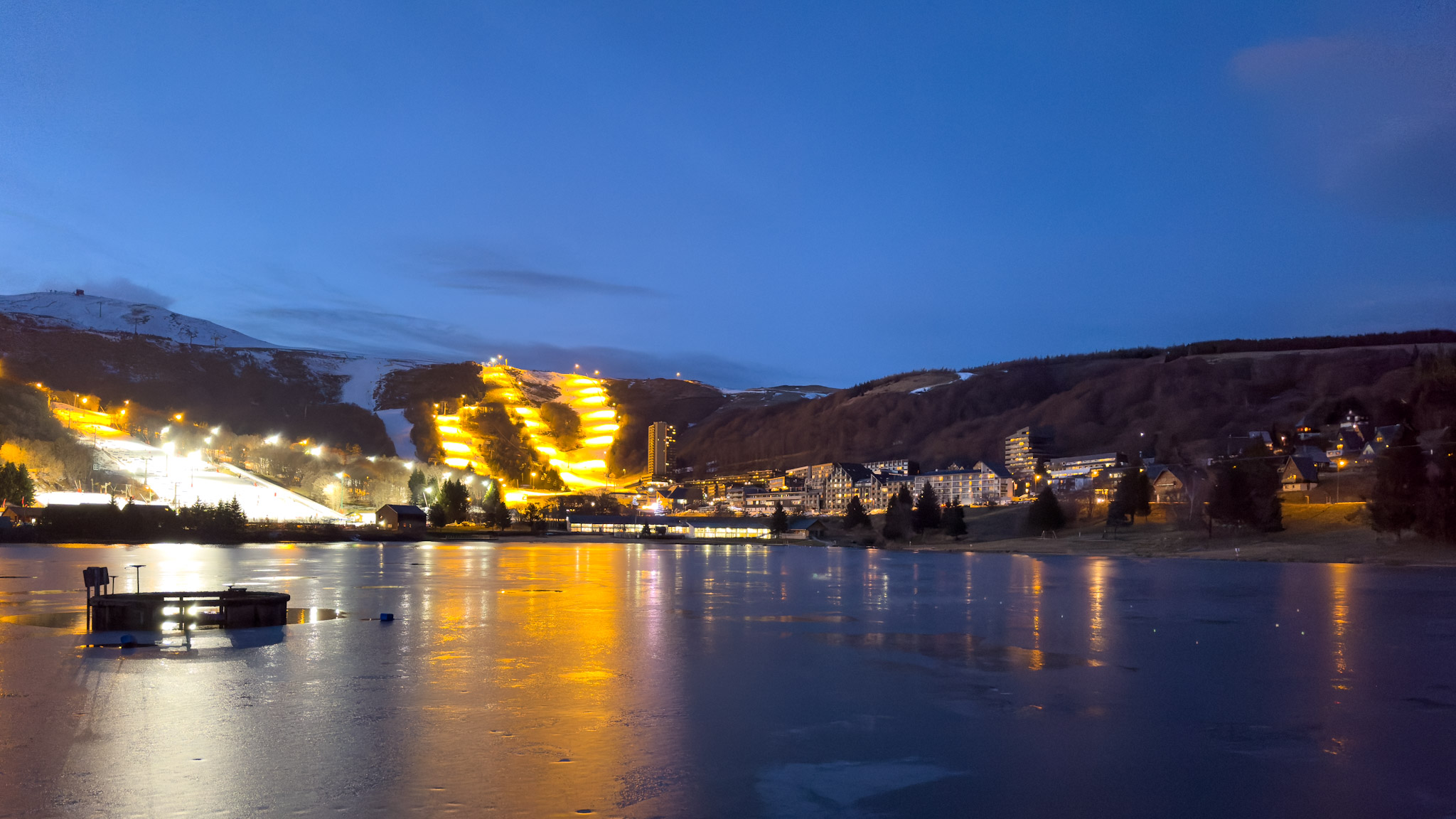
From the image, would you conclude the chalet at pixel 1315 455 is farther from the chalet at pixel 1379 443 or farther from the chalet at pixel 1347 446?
the chalet at pixel 1379 443

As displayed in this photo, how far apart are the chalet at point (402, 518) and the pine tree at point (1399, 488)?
77865mm

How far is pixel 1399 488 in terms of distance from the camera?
48.3 meters

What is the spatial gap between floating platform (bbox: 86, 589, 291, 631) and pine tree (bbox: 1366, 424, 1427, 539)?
51606mm

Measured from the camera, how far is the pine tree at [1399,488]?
4769 centimetres

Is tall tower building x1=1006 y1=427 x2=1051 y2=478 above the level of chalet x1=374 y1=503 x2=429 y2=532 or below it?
above

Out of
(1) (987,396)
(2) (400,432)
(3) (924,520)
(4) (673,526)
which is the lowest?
(4) (673,526)

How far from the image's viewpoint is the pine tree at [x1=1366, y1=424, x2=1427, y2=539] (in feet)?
156

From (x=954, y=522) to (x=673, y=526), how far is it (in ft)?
172

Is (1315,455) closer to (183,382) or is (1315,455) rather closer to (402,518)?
(402,518)

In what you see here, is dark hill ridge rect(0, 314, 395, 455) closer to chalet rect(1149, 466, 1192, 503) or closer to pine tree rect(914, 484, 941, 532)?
pine tree rect(914, 484, 941, 532)

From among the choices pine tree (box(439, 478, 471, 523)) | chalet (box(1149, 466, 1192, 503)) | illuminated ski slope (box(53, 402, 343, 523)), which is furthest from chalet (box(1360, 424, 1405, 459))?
illuminated ski slope (box(53, 402, 343, 523))

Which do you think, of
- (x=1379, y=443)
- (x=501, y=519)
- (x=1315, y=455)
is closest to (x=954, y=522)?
(x=1379, y=443)

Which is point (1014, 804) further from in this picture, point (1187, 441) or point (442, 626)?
point (1187, 441)

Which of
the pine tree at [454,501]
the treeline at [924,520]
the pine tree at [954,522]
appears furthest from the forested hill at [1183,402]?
the pine tree at [454,501]
